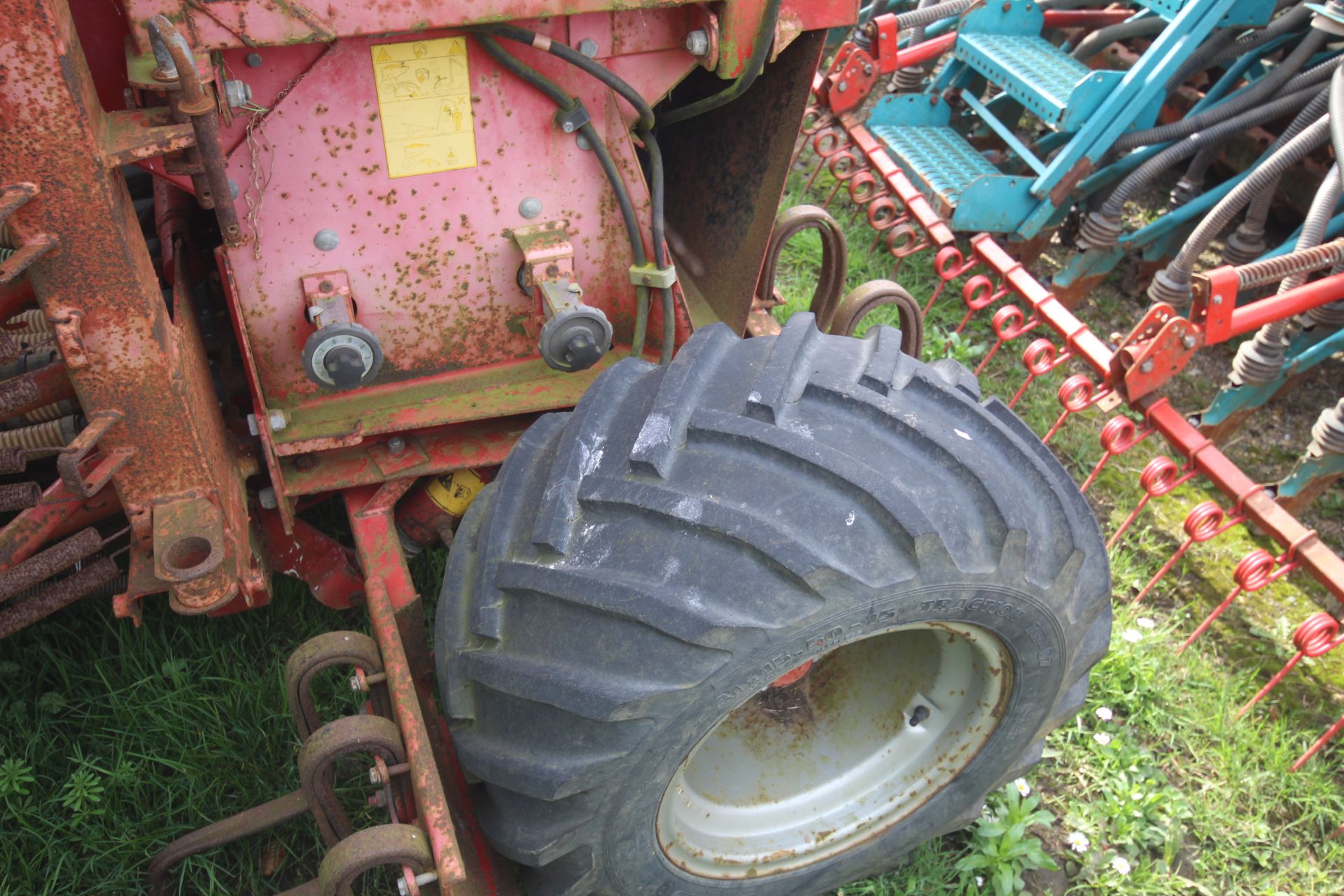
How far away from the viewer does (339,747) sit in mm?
1647

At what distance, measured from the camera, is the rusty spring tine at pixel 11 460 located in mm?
1704

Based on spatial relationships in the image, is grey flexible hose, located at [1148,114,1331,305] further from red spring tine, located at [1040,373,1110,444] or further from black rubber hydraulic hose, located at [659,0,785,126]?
black rubber hydraulic hose, located at [659,0,785,126]

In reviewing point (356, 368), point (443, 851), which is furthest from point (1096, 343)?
point (443, 851)

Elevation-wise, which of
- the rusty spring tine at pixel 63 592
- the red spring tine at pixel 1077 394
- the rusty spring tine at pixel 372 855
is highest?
the rusty spring tine at pixel 63 592

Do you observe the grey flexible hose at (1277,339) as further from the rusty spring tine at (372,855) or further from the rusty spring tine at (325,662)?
the rusty spring tine at (372,855)

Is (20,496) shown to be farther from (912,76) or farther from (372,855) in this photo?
(912,76)

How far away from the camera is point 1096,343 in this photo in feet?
10.3

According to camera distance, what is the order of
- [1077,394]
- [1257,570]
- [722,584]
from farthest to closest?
[1077,394] < [1257,570] < [722,584]

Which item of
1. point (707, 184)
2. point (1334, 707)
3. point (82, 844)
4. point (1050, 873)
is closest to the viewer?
point (82, 844)

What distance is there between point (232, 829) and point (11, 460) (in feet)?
2.59

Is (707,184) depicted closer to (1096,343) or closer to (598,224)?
(598,224)

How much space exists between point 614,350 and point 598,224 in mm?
302

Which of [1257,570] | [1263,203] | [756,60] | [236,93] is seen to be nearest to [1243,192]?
[1263,203]

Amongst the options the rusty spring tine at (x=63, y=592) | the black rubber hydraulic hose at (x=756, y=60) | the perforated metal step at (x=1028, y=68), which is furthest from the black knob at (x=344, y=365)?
the perforated metal step at (x=1028, y=68)
